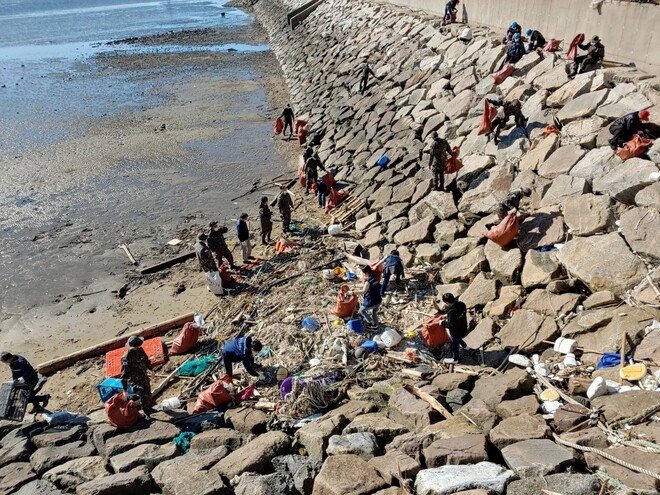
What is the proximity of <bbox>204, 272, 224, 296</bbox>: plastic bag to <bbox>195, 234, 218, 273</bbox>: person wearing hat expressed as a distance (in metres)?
0.12

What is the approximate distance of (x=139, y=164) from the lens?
2070 cm

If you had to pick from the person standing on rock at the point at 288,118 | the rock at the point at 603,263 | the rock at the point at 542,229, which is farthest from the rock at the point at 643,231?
the person standing on rock at the point at 288,118

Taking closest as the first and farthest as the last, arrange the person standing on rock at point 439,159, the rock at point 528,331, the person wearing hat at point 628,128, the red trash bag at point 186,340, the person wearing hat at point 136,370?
the rock at point 528,331 → the person wearing hat at point 136,370 → the person wearing hat at point 628,128 → the red trash bag at point 186,340 → the person standing on rock at point 439,159

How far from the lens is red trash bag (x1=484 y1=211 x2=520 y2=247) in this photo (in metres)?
10.1

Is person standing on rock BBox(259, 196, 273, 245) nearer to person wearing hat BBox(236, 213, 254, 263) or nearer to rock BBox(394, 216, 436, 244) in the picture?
person wearing hat BBox(236, 213, 254, 263)

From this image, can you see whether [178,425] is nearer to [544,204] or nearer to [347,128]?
[544,204]

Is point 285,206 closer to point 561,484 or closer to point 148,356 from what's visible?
point 148,356

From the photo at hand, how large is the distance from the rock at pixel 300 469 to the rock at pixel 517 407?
8.27 feet

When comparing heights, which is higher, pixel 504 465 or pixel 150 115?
pixel 150 115

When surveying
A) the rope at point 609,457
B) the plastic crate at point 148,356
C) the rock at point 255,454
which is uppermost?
the rope at point 609,457

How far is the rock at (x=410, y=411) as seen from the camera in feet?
22.2

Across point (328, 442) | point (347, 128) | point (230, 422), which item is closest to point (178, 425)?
point (230, 422)

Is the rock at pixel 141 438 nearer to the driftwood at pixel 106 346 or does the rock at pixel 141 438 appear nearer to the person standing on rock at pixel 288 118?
the driftwood at pixel 106 346

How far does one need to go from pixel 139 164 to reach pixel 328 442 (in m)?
17.2
